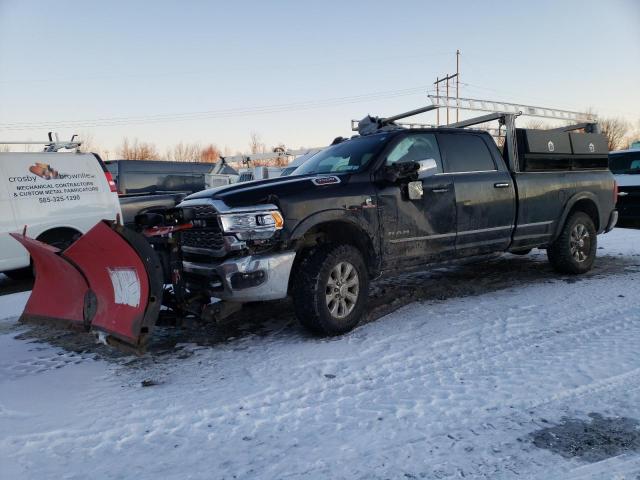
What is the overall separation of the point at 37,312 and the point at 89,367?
0.95 meters

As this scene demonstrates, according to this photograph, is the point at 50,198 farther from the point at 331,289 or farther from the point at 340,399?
the point at 340,399

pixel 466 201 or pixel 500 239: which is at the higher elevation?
pixel 466 201

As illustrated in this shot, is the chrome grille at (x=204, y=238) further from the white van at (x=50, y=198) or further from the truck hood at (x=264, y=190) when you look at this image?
the white van at (x=50, y=198)


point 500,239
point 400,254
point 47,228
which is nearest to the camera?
point 400,254

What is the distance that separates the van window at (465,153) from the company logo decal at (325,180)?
4.66 ft

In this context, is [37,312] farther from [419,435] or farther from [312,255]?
[419,435]

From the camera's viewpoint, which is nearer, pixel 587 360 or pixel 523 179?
pixel 587 360

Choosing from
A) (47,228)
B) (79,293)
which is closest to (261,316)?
(79,293)

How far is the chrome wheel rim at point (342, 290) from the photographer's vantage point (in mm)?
4113

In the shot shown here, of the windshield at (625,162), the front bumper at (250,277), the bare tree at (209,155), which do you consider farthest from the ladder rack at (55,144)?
the bare tree at (209,155)

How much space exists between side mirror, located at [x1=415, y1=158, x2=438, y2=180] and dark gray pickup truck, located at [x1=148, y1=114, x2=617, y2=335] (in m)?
0.01

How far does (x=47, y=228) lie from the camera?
6.93 meters

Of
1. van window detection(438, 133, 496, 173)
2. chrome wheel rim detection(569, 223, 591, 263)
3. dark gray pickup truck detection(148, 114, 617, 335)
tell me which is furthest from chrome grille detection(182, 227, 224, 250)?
chrome wheel rim detection(569, 223, 591, 263)

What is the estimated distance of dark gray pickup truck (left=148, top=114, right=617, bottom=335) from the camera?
387 cm
